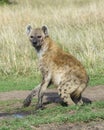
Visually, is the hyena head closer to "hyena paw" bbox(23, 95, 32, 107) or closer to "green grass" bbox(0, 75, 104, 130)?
"hyena paw" bbox(23, 95, 32, 107)

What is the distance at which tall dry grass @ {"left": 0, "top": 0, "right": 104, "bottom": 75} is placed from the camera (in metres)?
11.6

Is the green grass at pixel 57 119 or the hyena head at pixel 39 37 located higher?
the hyena head at pixel 39 37

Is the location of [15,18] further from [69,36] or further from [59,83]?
[59,83]

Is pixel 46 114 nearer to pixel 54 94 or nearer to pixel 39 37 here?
pixel 39 37

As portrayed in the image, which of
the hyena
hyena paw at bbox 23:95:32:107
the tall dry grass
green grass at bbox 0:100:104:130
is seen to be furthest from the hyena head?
the tall dry grass

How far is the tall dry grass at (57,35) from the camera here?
38.2 ft

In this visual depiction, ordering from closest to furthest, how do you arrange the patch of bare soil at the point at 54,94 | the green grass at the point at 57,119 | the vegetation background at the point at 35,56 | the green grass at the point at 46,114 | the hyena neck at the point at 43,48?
the green grass at the point at 57,119 < the green grass at the point at 46,114 < the vegetation background at the point at 35,56 < the hyena neck at the point at 43,48 < the patch of bare soil at the point at 54,94

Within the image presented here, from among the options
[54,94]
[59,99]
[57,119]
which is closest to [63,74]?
[59,99]

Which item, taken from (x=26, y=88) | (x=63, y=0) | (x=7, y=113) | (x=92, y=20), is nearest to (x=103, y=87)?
(x=26, y=88)

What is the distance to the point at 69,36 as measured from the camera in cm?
1380

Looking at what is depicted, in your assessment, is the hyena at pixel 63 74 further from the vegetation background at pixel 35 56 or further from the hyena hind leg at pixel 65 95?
the vegetation background at pixel 35 56

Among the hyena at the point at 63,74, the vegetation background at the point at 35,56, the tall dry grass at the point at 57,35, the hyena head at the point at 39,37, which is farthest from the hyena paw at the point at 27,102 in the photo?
the tall dry grass at the point at 57,35

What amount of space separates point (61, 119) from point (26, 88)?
154 inches

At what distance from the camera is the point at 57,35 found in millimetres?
13945
